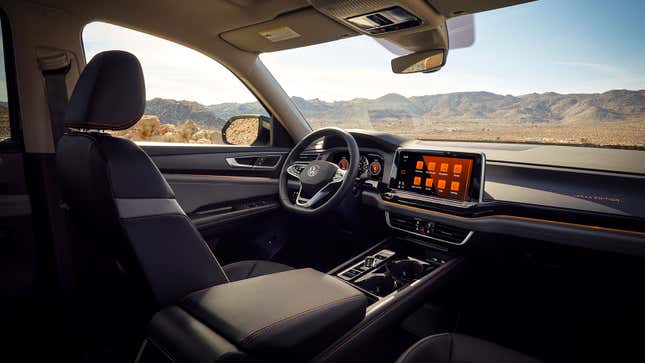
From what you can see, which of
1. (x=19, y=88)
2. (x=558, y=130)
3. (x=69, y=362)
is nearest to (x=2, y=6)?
(x=19, y=88)

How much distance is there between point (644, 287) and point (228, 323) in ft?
6.38

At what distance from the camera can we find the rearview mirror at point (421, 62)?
2.70 metres

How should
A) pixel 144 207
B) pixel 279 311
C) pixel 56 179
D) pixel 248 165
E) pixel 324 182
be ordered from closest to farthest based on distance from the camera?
pixel 279 311 → pixel 144 207 → pixel 56 179 → pixel 324 182 → pixel 248 165

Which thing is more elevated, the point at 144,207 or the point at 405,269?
the point at 144,207

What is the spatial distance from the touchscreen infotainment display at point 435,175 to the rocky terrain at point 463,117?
1.66 feet

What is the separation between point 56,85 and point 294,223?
172cm

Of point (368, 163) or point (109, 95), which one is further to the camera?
point (368, 163)

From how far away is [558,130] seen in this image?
2359 millimetres

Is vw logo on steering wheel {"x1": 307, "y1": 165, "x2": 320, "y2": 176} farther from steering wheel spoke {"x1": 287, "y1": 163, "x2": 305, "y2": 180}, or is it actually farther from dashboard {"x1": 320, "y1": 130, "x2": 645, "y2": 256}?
dashboard {"x1": 320, "y1": 130, "x2": 645, "y2": 256}

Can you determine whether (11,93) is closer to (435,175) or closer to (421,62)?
(435,175)

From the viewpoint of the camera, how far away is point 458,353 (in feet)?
4.26

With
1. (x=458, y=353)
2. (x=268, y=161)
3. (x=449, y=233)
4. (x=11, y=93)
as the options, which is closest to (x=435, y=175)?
(x=449, y=233)

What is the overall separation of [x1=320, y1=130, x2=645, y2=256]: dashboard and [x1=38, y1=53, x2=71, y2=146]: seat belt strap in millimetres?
1841

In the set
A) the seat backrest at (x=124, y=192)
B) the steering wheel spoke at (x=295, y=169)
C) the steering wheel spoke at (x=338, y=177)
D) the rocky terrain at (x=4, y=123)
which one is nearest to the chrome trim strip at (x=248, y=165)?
the steering wheel spoke at (x=295, y=169)
